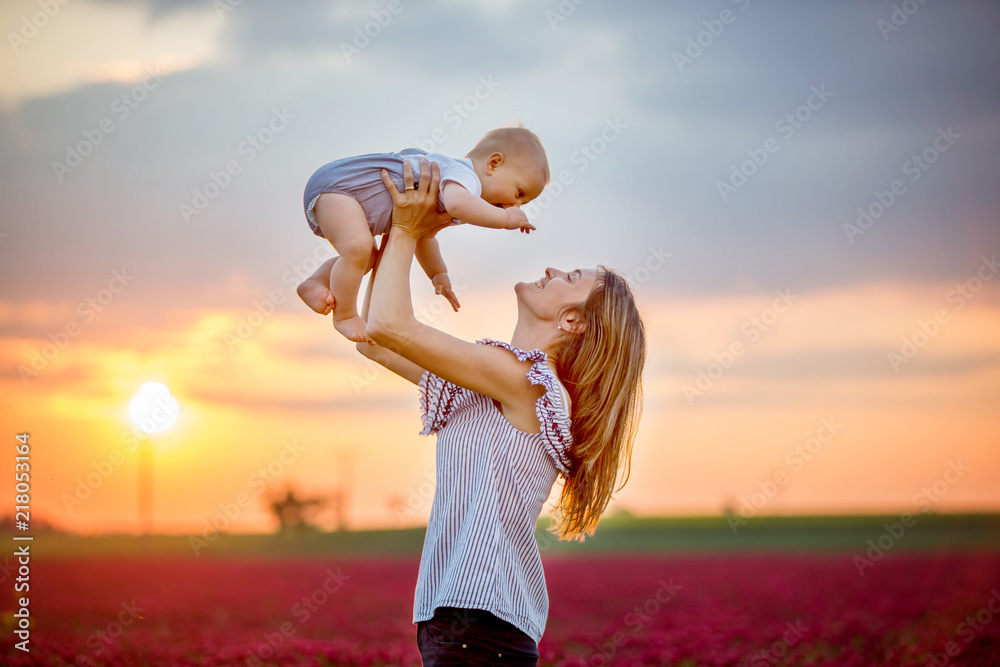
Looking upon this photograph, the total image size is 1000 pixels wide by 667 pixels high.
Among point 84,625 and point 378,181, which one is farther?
point 84,625

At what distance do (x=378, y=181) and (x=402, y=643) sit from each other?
14.6 feet

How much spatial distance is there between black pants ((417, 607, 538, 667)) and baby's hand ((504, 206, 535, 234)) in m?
1.02

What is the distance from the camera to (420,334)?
87.7 inches

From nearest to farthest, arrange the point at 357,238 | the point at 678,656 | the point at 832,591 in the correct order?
the point at 357,238, the point at 678,656, the point at 832,591

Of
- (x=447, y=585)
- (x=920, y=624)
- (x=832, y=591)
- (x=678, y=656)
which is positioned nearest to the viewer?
(x=447, y=585)

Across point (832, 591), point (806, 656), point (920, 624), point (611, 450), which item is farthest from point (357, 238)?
point (832, 591)

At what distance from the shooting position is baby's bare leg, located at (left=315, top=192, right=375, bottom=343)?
8.46ft

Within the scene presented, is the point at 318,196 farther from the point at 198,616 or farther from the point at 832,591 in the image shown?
the point at 832,591

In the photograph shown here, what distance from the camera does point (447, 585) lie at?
216cm
